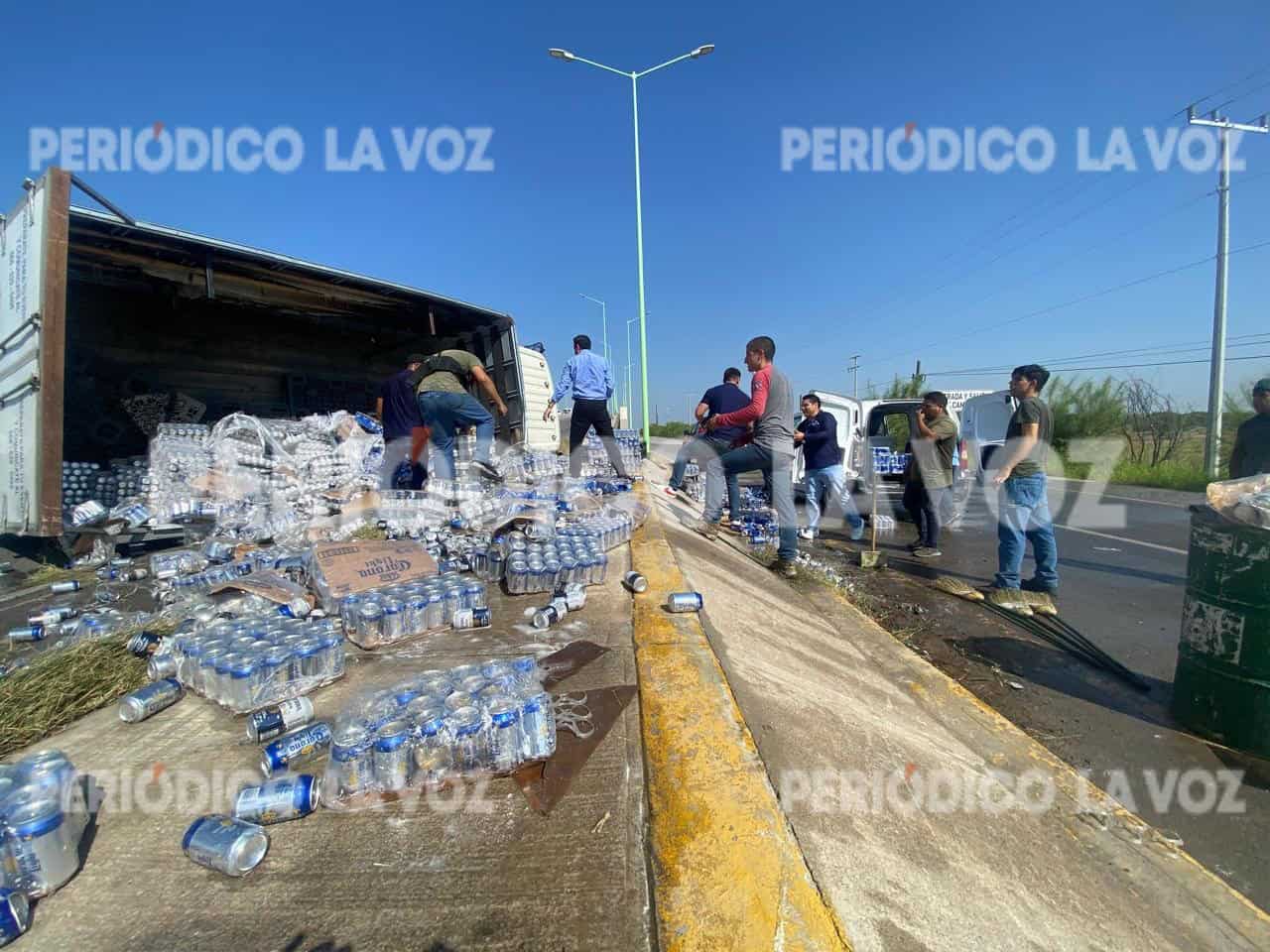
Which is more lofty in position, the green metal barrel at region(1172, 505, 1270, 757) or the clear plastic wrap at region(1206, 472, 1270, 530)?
the clear plastic wrap at region(1206, 472, 1270, 530)

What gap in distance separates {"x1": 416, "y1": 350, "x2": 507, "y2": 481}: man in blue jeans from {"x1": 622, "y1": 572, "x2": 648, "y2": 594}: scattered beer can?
8.87ft

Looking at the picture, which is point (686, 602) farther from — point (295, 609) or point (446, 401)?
point (446, 401)

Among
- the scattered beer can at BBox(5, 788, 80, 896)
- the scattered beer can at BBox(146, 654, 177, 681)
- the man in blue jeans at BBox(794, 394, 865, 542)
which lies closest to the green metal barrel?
the man in blue jeans at BBox(794, 394, 865, 542)

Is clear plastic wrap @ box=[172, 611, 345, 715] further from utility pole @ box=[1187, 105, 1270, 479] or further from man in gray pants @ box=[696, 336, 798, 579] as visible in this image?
utility pole @ box=[1187, 105, 1270, 479]

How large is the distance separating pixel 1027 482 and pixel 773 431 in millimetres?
2312

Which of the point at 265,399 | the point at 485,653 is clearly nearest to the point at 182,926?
the point at 485,653

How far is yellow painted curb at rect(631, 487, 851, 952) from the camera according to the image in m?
1.35

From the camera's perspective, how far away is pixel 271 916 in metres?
1.43

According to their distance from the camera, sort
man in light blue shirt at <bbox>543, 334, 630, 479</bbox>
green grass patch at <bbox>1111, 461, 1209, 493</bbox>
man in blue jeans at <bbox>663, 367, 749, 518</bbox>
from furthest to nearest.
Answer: green grass patch at <bbox>1111, 461, 1209, 493</bbox>, man in light blue shirt at <bbox>543, 334, 630, 479</bbox>, man in blue jeans at <bbox>663, 367, 749, 518</bbox>

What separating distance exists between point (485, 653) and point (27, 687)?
1.92 meters

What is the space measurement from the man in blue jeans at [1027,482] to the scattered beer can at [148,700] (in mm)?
6055

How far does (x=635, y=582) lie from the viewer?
12.5 ft

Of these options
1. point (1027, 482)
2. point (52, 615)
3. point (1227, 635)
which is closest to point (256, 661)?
point (52, 615)

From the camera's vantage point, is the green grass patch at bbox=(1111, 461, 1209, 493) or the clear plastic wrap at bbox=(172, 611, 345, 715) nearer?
the clear plastic wrap at bbox=(172, 611, 345, 715)
